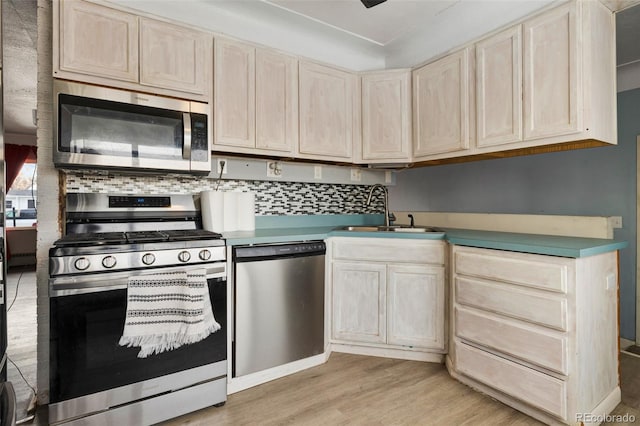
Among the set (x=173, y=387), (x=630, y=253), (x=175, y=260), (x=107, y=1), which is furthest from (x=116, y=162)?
(x=630, y=253)

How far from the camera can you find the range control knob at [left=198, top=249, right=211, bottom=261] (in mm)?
1892

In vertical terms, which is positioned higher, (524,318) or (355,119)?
(355,119)

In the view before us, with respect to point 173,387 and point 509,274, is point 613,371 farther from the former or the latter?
point 173,387

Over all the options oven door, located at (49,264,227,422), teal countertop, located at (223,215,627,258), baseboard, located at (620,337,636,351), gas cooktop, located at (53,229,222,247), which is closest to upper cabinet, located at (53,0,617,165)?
teal countertop, located at (223,215,627,258)

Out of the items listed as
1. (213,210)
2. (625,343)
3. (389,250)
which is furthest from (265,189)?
(625,343)

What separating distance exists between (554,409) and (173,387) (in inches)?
78.6

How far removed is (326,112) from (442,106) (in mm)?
934

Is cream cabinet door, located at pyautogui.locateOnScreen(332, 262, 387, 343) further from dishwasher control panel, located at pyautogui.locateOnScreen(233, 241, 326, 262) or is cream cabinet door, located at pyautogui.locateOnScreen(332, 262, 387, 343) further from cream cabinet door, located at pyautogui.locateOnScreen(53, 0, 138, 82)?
cream cabinet door, located at pyautogui.locateOnScreen(53, 0, 138, 82)

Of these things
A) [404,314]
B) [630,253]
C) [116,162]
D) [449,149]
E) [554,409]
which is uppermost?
[449,149]

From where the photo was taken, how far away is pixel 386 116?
292 cm

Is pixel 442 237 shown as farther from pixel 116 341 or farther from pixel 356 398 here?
pixel 116 341

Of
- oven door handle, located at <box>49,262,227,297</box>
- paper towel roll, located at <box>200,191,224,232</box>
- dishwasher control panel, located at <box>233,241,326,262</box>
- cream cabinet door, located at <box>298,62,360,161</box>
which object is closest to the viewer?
oven door handle, located at <box>49,262,227,297</box>

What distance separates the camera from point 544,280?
68.6 inches

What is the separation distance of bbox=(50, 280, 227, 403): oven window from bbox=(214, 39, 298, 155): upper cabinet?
1215mm
